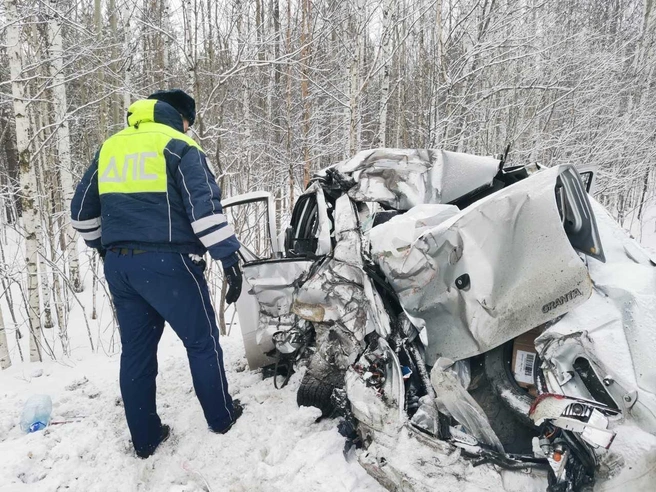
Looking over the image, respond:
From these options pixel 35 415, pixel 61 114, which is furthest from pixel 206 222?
pixel 61 114

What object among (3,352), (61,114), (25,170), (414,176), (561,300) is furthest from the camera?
(61,114)

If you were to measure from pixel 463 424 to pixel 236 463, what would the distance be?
137 cm

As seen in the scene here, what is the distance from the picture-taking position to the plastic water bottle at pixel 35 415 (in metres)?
2.82

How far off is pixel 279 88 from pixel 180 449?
979cm

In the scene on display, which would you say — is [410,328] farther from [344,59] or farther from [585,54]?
[585,54]

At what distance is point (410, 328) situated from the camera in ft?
7.63

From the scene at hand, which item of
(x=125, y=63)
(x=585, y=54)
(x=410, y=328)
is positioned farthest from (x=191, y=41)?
(x=585, y=54)

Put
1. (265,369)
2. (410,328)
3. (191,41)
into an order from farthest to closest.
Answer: (191,41) → (265,369) → (410,328)

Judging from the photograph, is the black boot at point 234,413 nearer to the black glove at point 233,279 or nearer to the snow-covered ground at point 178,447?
the snow-covered ground at point 178,447

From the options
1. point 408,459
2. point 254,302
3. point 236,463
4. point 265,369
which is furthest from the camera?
point 265,369

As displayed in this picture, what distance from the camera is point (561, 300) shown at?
1.82 meters

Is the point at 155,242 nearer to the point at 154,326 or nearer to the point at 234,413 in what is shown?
the point at 154,326

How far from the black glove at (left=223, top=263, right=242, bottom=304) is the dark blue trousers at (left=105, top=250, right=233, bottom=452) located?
161 mm

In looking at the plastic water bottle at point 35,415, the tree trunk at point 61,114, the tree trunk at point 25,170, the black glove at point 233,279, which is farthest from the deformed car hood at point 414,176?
the tree trunk at point 61,114
